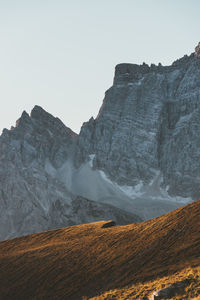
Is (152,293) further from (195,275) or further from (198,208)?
→ (198,208)

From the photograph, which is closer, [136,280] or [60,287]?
[136,280]

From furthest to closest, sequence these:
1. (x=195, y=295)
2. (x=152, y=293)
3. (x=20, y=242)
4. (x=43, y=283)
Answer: (x=20, y=242) → (x=43, y=283) → (x=152, y=293) → (x=195, y=295)

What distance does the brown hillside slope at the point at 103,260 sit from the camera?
3853 cm

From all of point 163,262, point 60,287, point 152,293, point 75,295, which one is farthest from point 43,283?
point 152,293

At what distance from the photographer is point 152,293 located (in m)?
30.1

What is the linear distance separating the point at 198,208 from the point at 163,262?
1306cm

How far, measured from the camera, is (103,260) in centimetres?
4616

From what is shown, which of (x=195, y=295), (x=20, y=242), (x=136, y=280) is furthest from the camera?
(x=20, y=242)

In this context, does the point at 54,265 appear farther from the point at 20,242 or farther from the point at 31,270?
the point at 20,242

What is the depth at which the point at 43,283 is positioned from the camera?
45781 millimetres

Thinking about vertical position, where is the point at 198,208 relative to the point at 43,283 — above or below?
above

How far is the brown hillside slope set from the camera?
3853 centimetres

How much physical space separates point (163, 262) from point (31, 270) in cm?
1991

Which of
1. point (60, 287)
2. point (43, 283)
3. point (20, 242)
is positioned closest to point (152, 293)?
point (60, 287)
